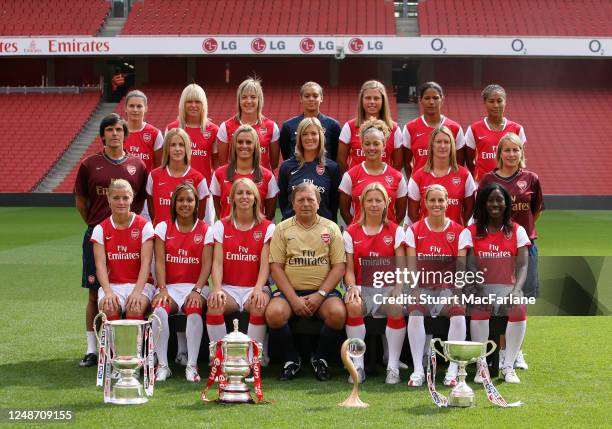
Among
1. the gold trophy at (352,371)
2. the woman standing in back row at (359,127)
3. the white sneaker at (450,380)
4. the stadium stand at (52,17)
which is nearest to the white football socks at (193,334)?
the gold trophy at (352,371)

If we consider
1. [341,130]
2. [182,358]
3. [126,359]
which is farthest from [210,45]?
[126,359]

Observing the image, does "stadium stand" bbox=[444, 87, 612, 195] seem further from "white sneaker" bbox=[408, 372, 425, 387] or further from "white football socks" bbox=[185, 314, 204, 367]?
"white football socks" bbox=[185, 314, 204, 367]

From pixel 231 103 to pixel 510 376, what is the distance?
83.1 feet

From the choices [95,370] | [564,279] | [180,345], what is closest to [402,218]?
[180,345]

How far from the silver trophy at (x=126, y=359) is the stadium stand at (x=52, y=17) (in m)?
27.0

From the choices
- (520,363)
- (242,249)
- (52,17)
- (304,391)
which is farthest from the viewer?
(52,17)

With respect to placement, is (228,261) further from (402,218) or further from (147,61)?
(147,61)

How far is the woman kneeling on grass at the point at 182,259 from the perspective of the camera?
6.28m

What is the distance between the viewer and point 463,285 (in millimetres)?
6277

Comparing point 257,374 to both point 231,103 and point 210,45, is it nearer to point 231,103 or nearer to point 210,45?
point 210,45

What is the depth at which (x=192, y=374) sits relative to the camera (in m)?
6.10

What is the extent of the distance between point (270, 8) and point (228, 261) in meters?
26.8

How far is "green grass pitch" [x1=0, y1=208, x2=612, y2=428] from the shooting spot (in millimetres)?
4965

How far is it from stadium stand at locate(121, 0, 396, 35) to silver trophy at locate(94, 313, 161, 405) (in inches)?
1015
